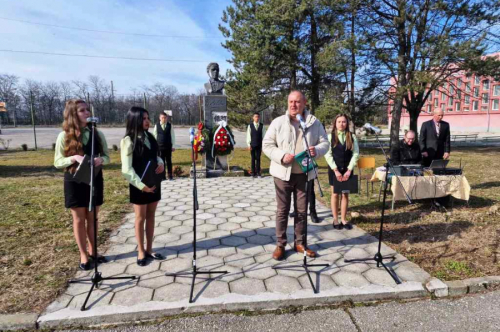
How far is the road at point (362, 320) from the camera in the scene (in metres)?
2.45

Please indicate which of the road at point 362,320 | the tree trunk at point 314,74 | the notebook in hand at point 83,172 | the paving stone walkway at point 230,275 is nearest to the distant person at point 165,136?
the paving stone walkway at point 230,275

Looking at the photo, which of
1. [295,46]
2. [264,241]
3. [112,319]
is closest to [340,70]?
[295,46]

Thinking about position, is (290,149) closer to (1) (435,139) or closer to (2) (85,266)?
(2) (85,266)

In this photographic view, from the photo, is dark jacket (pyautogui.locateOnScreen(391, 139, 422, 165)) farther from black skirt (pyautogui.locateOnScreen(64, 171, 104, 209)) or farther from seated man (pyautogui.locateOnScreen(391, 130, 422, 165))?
black skirt (pyautogui.locateOnScreen(64, 171, 104, 209))

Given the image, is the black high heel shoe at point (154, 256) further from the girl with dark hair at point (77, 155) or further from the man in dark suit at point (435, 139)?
the man in dark suit at point (435, 139)

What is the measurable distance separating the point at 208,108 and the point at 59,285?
22.6 ft

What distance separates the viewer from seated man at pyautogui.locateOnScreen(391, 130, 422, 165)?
19.0ft

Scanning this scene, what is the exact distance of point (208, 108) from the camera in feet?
30.3

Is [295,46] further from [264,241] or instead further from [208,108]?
[264,241]

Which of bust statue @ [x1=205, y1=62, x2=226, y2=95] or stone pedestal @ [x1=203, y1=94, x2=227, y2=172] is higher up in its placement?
bust statue @ [x1=205, y1=62, x2=226, y2=95]

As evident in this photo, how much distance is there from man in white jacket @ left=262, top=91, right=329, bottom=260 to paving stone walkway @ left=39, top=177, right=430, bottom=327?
0.46m

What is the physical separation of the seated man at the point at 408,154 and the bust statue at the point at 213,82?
5521 mm

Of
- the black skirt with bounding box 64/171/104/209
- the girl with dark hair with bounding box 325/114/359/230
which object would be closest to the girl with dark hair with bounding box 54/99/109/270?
the black skirt with bounding box 64/171/104/209

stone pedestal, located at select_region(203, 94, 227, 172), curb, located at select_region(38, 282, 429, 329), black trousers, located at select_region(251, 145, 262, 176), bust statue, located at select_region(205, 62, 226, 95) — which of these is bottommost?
curb, located at select_region(38, 282, 429, 329)
